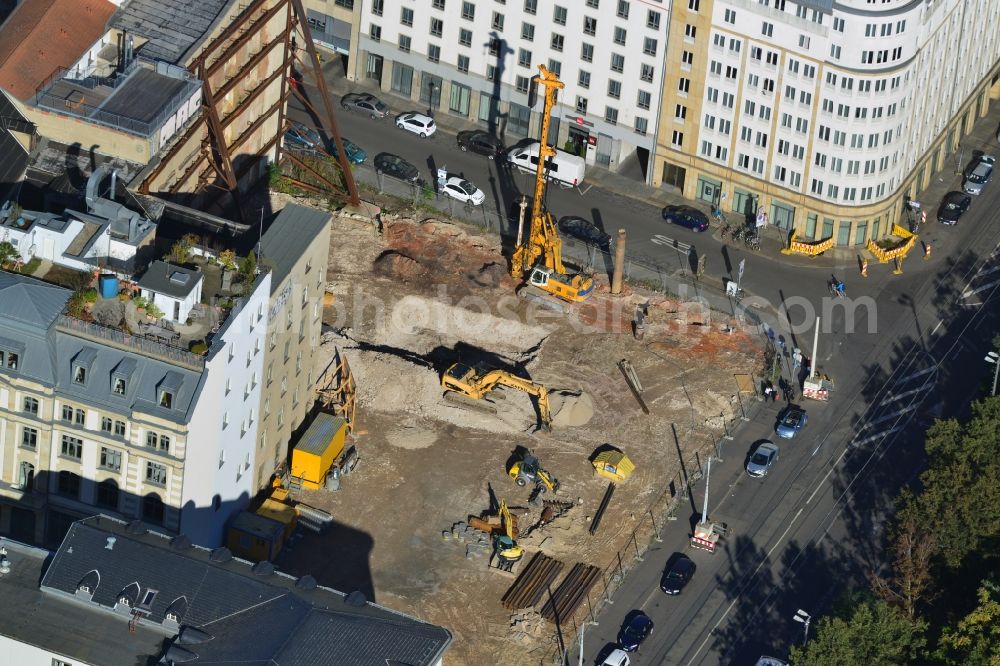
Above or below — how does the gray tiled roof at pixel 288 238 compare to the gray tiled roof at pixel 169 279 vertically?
below

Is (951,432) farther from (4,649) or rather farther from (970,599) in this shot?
(4,649)

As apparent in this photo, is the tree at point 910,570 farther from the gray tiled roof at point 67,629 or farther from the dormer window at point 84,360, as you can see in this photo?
the dormer window at point 84,360

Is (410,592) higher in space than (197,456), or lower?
lower

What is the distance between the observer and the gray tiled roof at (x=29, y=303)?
7023 inches

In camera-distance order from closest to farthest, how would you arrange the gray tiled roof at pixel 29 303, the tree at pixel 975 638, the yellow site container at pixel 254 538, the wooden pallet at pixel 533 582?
the tree at pixel 975 638, the gray tiled roof at pixel 29 303, the wooden pallet at pixel 533 582, the yellow site container at pixel 254 538

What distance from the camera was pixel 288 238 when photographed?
193875 millimetres

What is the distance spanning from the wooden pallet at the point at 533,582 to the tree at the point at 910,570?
25.6 m

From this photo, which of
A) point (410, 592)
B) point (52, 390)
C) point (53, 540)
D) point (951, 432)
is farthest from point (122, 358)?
point (951, 432)

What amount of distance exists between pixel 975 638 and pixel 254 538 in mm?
56236

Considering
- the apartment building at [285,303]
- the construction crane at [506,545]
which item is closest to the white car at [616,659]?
the construction crane at [506,545]

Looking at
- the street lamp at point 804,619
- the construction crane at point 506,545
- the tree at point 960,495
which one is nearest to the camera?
the street lamp at point 804,619

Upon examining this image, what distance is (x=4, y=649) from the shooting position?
161875 mm

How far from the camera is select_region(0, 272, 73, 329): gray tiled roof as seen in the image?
178375mm

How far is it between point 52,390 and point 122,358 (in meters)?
5.99
